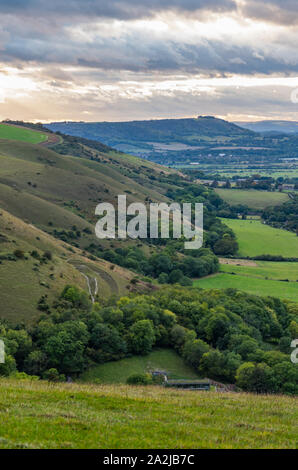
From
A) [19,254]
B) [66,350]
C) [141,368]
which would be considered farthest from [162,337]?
[19,254]

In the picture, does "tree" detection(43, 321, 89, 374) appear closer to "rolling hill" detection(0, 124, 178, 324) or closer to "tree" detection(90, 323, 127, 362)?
"tree" detection(90, 323, 127, 362)

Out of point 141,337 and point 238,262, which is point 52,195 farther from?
point 141,337

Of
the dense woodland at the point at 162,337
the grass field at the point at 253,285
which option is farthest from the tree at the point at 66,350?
the grass field at the point at 253,285

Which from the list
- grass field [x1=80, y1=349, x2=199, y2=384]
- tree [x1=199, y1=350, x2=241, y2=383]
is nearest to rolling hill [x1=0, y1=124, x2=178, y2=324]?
grass field [x1=80, y1=349, x2=199, y2=384]

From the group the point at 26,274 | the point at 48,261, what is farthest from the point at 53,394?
the point at 48,261

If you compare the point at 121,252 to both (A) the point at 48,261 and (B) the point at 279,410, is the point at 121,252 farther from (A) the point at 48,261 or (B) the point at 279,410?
(B) the point at 279,410

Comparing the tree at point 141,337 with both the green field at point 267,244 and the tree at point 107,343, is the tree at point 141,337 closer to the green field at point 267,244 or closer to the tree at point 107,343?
the tree at point 107,343
